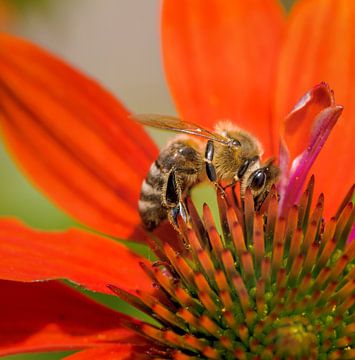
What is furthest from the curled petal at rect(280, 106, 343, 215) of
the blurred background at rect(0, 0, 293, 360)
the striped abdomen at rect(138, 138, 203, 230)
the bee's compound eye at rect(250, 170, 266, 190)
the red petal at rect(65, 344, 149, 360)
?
the blurred background at rect(0, 0, 293, 360)

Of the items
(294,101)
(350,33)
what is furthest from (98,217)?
(350,33)

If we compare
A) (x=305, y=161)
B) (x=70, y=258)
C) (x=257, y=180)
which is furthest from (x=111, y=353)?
(x=305, y=161)

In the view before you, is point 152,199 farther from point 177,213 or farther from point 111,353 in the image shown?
point 111,353

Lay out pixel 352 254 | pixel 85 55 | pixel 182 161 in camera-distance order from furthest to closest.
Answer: pixel 85 55, pixel 182 161, pixel 352 254

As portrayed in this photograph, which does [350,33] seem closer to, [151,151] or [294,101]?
[294,101]

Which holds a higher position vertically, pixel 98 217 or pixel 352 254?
pixel 98 217

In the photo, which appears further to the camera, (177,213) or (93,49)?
(93,49)

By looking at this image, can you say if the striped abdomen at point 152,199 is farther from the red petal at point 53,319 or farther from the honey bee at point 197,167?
the red petal at point 53,319
